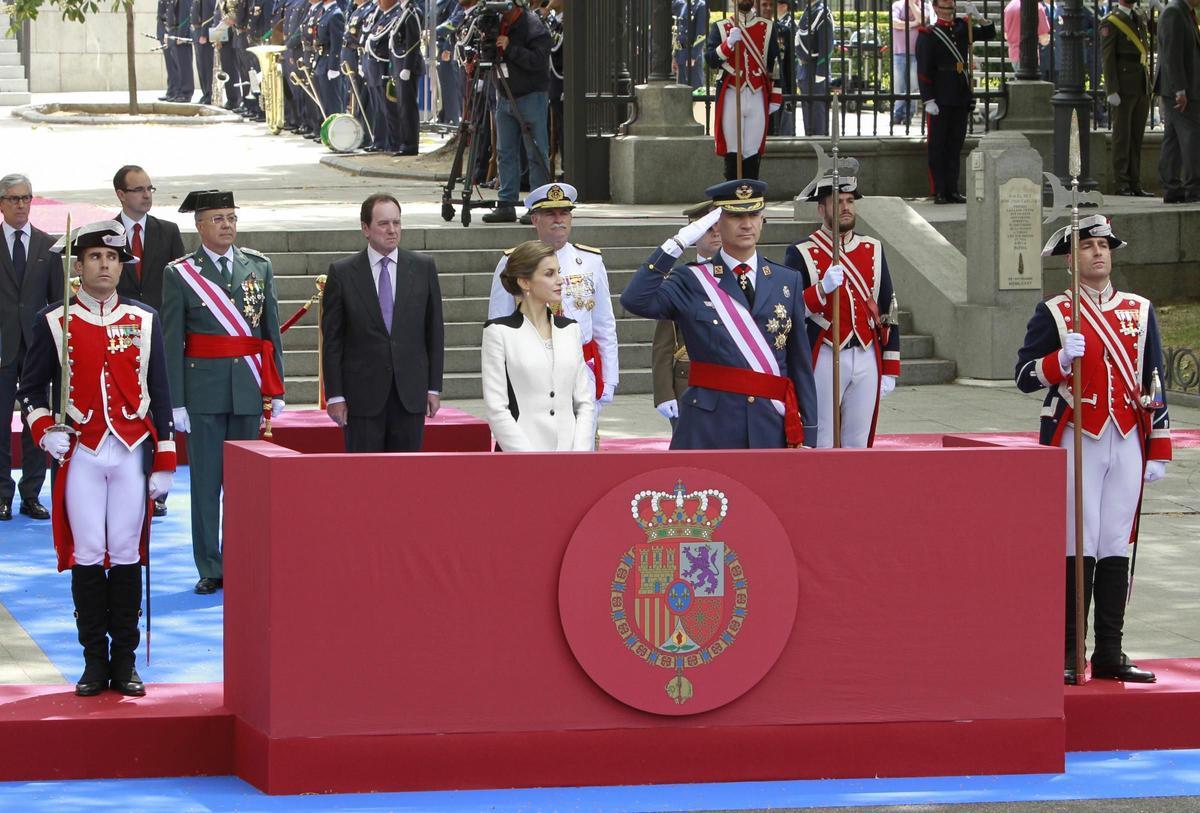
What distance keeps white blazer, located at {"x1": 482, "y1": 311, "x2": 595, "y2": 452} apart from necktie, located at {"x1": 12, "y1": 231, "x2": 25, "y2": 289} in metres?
4.73

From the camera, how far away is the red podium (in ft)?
23.4

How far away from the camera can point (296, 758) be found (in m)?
7.12

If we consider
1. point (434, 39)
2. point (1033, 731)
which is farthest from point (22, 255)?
point (434, 39)

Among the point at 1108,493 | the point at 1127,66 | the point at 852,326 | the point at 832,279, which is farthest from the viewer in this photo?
the point at 1127,66

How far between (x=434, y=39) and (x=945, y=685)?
24.8 m

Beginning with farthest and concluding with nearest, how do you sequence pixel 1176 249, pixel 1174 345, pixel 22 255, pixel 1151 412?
pixel 1176 249 < pixel 1174 345 < pixel 22 255 < pixel 1151 412

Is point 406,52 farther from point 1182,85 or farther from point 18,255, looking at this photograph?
point 18,255

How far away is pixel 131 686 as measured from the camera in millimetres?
7867

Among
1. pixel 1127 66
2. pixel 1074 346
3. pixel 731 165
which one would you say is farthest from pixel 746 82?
pixel 1074 346

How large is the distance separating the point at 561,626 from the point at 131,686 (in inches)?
64.7

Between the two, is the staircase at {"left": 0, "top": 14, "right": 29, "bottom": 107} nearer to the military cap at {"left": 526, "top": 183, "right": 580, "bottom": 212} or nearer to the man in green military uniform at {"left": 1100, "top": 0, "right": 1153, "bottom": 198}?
the man in green military uniform at {"left": 1100, "top": 0, "right": 1153, "bottom": 198}

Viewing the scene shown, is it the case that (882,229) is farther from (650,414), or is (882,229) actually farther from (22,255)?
(22,255)

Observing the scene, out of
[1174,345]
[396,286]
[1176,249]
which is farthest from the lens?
[1176,249]

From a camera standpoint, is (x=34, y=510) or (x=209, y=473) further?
(x=34, y=510)
